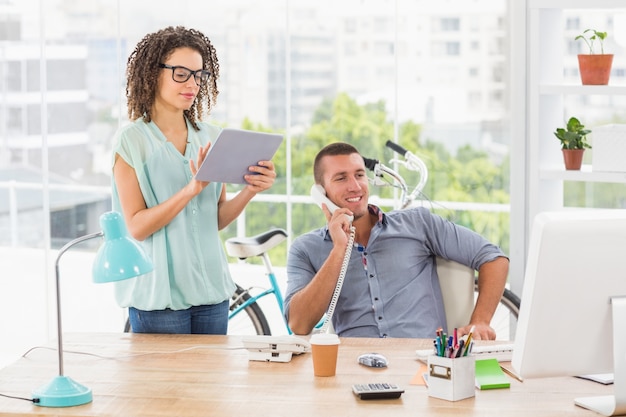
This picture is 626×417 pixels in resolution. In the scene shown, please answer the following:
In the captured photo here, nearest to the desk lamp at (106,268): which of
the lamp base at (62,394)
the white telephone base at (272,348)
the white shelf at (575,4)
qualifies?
the lamp base at (62,394)

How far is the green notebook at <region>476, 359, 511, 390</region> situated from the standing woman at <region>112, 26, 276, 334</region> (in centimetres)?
95

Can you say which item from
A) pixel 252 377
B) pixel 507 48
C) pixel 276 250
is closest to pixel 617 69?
pixel 507 48

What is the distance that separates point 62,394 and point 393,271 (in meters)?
1.26

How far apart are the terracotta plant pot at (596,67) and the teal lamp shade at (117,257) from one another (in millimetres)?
2090

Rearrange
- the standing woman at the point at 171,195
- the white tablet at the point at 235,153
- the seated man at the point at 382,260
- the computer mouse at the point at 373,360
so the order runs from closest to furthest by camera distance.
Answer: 1. the computer mouse at the point at 373,360
2. the white tablet at the point at 235,153
3. the standing woman at the point at 171,195
4. the seated man at the point at 382,260

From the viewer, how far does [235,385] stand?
240 centimetres

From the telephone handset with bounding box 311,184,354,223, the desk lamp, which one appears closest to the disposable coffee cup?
the desk lamp

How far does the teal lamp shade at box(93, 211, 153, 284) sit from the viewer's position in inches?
88.0

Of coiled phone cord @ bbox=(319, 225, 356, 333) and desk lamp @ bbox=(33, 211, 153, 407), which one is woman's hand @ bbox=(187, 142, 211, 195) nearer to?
coiled phone cord @ bbox=(319, 225, 356, 333)

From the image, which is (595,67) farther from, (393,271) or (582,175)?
(393,271)

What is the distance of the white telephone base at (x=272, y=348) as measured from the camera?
258cm

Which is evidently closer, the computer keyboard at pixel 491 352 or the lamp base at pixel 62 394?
the lamp base at pixel 62 394

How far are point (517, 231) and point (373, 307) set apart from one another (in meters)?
1.02

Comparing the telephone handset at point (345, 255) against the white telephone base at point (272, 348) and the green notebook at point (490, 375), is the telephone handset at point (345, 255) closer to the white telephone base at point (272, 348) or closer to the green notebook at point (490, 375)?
the white telephone base at point (272, 348)
